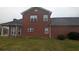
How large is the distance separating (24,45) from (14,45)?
0.16 metres

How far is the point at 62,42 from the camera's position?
3.17 meters

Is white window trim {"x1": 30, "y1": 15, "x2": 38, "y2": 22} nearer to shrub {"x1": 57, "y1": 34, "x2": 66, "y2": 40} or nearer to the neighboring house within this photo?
the neighboring house

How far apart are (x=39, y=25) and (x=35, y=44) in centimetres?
30

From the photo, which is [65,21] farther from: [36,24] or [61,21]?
[36,24]

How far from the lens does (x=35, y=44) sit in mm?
3230

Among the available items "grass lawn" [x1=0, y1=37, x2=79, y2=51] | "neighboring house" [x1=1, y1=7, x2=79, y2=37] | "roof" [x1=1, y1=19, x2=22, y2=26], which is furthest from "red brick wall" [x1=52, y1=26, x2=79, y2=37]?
"roof" [x1=1, y1=19, x2=22, y2=26]

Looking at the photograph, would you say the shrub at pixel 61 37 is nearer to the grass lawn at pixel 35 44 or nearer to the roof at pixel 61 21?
the grass lawn at pixel 35 44

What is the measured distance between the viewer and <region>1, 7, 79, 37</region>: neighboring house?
10.4 ft

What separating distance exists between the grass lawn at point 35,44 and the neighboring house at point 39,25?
0.09 metres

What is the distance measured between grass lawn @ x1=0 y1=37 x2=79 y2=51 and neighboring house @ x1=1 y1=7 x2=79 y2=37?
0.09 meters

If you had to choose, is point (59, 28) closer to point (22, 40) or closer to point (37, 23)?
point (37, 23)

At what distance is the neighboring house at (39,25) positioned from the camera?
3174 millimetres

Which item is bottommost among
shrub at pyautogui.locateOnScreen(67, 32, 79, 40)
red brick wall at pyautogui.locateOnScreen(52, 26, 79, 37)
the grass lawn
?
the grass lawn
